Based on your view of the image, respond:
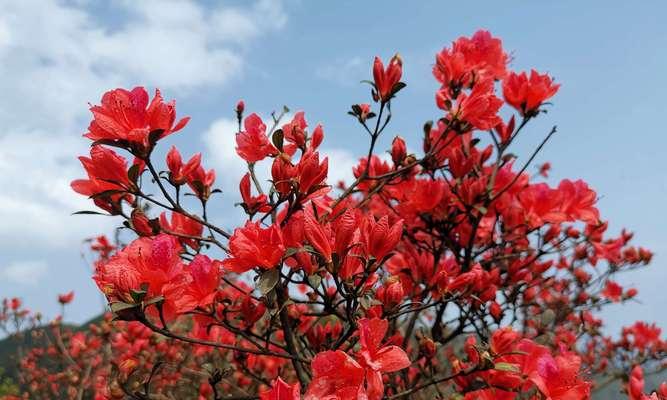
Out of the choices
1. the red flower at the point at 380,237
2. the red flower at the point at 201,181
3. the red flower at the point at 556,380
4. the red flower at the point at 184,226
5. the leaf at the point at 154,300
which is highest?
the red flower at the point at 201,181

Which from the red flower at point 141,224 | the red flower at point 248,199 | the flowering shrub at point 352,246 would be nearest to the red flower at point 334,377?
the flowering shrub at point 352,246

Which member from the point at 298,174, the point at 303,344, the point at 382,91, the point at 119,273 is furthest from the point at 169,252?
the point at 382,91

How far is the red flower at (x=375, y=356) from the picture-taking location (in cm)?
127

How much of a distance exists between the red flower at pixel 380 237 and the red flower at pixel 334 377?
27 cm

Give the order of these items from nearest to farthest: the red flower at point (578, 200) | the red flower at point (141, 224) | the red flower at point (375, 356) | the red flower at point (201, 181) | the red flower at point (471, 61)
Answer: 1. the red flower at point (375, 356)
2. the red flower at point (141, 224)
3. the red flower at point (201, 181)
4. the red flower at point (471, 61)
5. the red flower at point (578, 200)

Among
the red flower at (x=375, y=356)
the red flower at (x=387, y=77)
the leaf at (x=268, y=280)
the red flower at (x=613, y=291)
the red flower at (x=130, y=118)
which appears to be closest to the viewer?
the red flower at (x=375, y=356)

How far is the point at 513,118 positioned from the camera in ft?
8.48

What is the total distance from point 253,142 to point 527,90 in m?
1.32

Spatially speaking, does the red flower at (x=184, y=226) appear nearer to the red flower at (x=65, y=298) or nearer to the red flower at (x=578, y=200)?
the red flower at (x=578, y=200)

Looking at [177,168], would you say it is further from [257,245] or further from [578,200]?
[578,200]

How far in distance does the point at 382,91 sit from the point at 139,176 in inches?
33.6

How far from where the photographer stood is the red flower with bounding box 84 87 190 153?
4.91 feet

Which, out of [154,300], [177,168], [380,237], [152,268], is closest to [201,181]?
[177,168]

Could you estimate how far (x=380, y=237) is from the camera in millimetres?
1415
